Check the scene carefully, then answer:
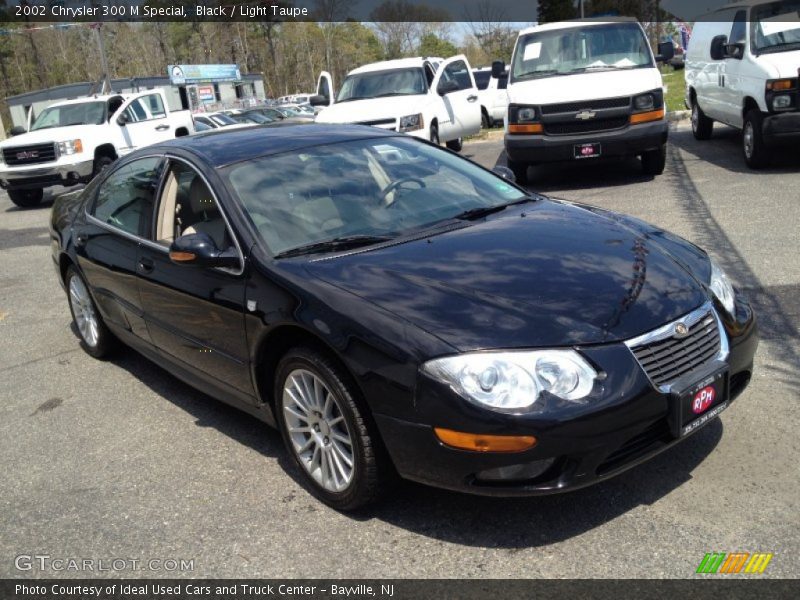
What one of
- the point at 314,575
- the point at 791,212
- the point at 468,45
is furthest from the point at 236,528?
the point at 468,45

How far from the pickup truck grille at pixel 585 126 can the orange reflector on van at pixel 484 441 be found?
26.3ft

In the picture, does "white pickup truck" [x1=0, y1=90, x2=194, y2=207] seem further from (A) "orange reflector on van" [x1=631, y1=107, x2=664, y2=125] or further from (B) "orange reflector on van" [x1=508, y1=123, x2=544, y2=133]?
(A) "orange reflector on van" [x1=631, y1=107, x2=664, y2=125]

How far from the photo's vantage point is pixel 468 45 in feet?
279

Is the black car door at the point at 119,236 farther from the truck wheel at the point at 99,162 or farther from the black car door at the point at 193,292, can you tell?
the truck wheel at the point at 99,162

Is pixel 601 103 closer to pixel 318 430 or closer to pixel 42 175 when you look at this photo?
pixel 318 430

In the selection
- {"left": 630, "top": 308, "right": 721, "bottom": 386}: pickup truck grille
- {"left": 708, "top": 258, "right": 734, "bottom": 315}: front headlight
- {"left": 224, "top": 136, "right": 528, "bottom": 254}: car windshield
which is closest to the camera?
{"left": 630, "top": 308, "right": 721, "bottom": 386}: pickup truck grille

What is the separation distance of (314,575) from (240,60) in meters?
76.2

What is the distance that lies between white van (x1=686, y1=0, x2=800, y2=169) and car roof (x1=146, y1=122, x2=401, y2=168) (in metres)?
6.54

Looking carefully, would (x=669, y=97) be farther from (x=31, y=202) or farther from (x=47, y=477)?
(x=47, y=477)

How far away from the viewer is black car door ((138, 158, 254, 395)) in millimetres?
3873

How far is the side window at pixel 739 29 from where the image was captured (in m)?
10.6

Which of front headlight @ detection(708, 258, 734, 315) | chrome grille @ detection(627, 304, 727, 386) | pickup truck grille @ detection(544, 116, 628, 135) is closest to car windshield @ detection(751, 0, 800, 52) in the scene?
pickup truck grille @ detection(544, 116, 628, 135)

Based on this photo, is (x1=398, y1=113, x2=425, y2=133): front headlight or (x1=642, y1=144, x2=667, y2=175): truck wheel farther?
(x1=398, y1=113, x2=425, y2=133): front headlight

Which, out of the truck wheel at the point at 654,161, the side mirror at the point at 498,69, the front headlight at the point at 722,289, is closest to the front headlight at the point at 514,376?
the front headlight at the point at 722,289
